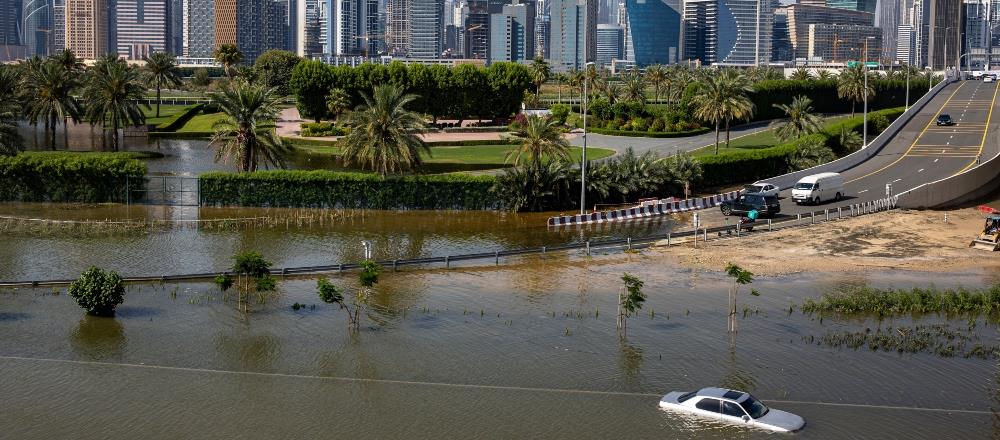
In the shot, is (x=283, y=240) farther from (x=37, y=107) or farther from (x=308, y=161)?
(x=37, y=107)

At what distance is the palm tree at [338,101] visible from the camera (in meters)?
123

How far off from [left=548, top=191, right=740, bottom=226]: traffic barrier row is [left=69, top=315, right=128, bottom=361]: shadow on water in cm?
2790

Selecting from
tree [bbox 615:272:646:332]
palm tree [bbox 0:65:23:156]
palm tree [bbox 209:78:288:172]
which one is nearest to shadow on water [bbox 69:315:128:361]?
tree [bbox 615:272:646:332]

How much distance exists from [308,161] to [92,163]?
30.1 meters

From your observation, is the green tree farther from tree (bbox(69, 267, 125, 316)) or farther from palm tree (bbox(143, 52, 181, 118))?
tree (bbox(69, 267, 125, 316))

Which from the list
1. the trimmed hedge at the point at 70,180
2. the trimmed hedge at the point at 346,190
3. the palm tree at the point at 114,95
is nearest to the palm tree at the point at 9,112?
the trimmed hedge at the point at 70,180

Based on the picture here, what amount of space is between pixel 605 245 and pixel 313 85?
7794 centimetres

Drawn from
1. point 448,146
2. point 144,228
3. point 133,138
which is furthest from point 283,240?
point 133,138

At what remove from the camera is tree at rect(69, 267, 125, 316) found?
3984 cm

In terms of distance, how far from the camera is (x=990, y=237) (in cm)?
5653

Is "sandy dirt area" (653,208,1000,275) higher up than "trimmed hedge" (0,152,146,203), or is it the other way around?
"trimmed hedge" (0,152,146,203)

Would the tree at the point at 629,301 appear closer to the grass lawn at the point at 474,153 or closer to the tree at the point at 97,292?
the tree at the point at 97,292

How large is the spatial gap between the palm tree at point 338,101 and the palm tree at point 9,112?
30.7 metres

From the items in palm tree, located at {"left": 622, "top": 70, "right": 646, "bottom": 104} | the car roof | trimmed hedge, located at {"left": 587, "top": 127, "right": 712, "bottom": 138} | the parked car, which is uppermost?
palm tree, located at {"left": 622, "top": 70, "right": 646, "bottom": 104}
